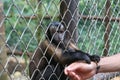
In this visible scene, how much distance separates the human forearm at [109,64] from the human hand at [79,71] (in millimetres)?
47

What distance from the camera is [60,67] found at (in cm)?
222

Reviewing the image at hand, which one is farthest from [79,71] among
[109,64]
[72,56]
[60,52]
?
[60,52]

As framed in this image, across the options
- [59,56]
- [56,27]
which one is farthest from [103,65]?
[56,27]

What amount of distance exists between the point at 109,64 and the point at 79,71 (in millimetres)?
227

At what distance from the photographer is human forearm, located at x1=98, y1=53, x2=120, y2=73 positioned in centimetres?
165

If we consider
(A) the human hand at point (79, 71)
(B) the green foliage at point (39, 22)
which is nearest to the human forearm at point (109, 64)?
(A) the human hand at point (79, 71)

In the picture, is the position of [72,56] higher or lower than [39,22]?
lower

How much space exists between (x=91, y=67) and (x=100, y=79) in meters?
0.65

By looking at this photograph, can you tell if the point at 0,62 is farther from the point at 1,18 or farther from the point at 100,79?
the point at 100,79

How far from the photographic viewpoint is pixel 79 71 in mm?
1485

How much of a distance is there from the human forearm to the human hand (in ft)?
0.15

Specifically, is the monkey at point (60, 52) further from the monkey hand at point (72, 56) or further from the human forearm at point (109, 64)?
the human forearm at point (109, 64)

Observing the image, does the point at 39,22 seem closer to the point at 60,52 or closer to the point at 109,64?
the point at 109,64

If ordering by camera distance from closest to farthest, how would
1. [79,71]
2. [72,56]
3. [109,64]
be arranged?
[79,71] < [109,64] < [72,56]
